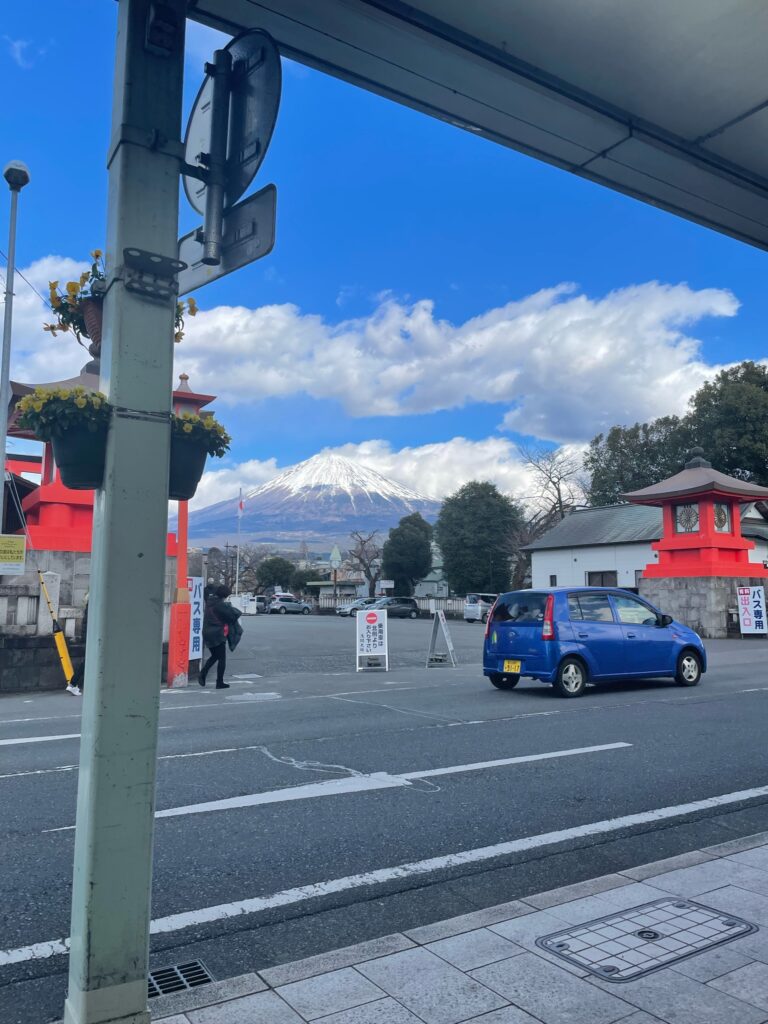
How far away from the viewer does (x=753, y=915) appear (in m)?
3.95

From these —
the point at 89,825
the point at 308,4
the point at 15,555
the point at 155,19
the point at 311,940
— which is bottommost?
the point at 311,940

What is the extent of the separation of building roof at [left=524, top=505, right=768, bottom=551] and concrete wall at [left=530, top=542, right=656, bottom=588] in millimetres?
392

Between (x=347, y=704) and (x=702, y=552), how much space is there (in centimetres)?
2214

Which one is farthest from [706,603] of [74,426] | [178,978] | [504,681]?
[74,426]

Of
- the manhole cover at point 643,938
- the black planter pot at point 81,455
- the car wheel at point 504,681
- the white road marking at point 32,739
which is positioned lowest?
the manhole cover at point 643,938

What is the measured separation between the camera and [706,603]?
96.5 ft

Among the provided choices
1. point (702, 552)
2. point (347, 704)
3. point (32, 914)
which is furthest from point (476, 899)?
point (702, 552)

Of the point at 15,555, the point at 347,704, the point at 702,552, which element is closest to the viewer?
the point at 347,704

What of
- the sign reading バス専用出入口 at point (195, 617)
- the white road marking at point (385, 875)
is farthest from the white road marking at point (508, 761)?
the sign reading バス専用出入口 at point (195, 617)

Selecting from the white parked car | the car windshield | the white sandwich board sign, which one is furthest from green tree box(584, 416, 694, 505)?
the car windshield

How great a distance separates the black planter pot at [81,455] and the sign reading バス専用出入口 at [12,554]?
1191 centimetres

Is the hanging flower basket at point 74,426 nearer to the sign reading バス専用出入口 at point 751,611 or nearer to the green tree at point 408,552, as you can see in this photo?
the sign reading バス専用出入口 at point 751,611

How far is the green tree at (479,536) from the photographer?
5791 cm

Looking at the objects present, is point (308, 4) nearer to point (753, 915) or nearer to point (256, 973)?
point (256, 973)
